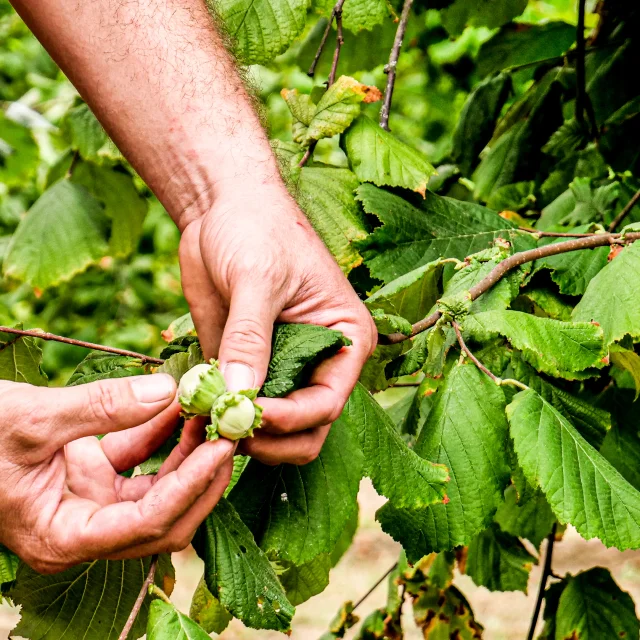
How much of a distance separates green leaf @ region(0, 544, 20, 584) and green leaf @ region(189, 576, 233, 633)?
0.51 meters

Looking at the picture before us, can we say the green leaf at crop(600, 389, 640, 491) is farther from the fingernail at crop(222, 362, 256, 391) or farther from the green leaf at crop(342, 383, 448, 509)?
the fingernail at crop(222, 362, 256, 391)

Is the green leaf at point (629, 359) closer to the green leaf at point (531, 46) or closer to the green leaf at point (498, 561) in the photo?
the green leaf at point (498, 561)

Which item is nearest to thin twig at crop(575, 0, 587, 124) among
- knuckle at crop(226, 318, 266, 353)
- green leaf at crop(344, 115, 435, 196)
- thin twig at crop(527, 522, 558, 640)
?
green leaf at crop(344, 115, 435, 196)

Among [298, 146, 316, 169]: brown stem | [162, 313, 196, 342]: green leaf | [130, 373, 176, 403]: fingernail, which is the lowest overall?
[162, 313, 196, 342]: green leaf

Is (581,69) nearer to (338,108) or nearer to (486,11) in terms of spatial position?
(486,11)

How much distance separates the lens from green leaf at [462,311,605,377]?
1.36 m

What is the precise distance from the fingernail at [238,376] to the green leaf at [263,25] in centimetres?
106

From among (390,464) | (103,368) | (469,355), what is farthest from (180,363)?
(469,355)

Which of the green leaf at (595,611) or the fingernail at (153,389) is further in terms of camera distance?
the green leaf at (595,611)

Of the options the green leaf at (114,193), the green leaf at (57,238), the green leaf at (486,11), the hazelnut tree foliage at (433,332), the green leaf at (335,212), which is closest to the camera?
the hazelnut tree foliage at (433,332)

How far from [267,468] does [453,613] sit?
1.67 metres

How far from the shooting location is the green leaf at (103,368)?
1438 mm

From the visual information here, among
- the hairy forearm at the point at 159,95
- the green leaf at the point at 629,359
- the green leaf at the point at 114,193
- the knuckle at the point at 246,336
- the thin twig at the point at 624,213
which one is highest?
the hairy forearm at the point at 159,95

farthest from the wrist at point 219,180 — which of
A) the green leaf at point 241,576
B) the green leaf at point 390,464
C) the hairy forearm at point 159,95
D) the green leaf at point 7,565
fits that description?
the green leaf at point 7,565
